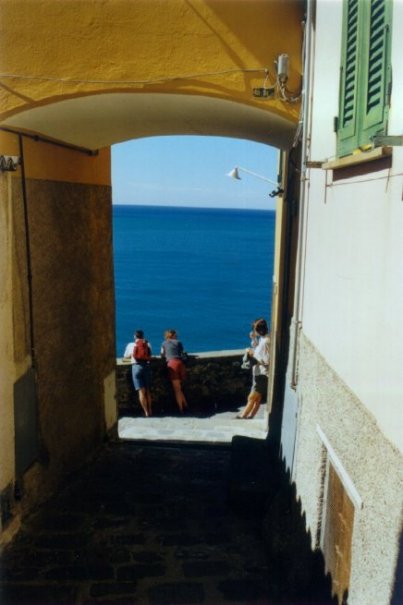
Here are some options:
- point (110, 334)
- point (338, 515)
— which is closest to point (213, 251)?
point (110, 334)

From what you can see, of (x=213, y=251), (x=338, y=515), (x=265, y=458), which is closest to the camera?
(x=338, y=515)

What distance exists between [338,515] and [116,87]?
14.3ft

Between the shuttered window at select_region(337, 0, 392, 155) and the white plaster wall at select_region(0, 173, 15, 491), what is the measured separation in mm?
3524

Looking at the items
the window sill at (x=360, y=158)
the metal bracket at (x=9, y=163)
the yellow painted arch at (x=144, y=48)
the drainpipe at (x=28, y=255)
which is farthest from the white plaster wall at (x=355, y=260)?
the drainpipe at (x=28, y=255)

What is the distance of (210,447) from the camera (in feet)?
35.7

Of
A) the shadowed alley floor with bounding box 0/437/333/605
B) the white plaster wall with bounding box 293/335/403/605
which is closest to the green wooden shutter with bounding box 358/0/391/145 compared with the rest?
the white plaster wall with bounding box 293/335/403/605

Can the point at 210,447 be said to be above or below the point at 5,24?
below

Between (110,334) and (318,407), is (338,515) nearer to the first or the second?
(318,407)

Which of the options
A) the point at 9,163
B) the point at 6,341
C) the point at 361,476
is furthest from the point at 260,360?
the point at 361,476

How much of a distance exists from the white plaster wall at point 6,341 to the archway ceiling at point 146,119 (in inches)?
32.9

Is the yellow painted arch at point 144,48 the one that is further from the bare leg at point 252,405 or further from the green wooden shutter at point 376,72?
the bare leg at point 252,405

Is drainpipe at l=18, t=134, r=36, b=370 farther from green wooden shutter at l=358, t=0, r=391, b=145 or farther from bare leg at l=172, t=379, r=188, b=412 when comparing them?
bare leg at l=172, t=379, r=188, b=412

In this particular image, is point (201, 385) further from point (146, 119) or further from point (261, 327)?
point (146, 119)

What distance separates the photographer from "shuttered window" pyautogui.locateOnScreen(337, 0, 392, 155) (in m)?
3.83
